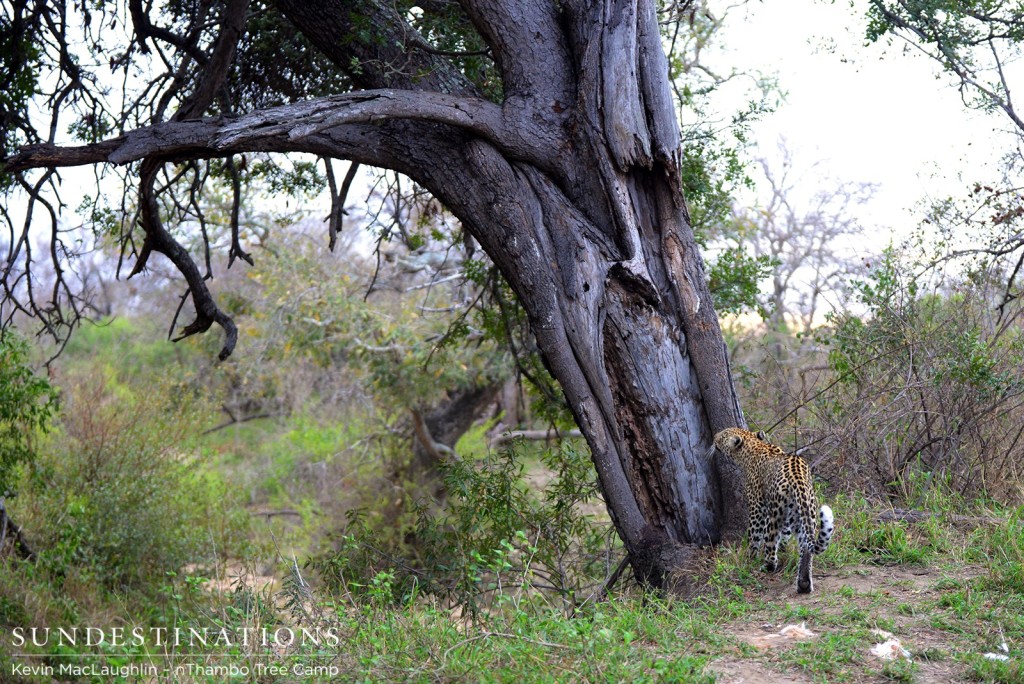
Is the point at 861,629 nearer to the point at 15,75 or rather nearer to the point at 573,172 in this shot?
the point at 573,172

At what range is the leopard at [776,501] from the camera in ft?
19.0

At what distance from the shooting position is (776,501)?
5996 mm

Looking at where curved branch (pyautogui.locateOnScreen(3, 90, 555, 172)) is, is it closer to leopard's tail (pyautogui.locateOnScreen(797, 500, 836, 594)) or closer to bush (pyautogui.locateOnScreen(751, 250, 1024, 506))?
leopard's tail (pyautogui.locateOnScreen(797, 500, 836, 594))

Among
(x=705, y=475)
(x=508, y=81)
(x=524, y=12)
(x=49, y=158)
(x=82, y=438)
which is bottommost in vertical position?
(x=705, y=475)

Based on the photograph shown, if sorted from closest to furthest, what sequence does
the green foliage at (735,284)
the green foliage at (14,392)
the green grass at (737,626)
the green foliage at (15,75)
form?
the green grass at (737,626), the green foliage at (15,75), the green foliage at (14,392), the green foliage at (735,284)

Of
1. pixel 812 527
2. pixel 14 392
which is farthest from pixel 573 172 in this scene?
pixel 14 392

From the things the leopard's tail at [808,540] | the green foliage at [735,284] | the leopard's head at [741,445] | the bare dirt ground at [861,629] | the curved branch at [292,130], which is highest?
the curved branch at [292,130]

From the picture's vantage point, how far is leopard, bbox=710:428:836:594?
5785 mm

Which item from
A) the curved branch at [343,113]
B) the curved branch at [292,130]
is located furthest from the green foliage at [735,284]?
the curved branch at [343,113]

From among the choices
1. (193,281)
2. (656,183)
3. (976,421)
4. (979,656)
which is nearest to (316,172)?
(193,281)

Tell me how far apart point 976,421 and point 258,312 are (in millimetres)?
12969

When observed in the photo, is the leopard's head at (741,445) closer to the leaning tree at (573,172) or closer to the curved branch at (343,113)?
the leaning tree at (573,172)

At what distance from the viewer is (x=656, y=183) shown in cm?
710

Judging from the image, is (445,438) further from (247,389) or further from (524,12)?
(524,12)
